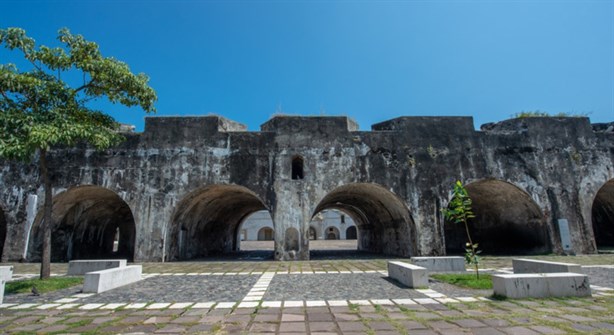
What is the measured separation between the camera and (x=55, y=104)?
9.29 metres

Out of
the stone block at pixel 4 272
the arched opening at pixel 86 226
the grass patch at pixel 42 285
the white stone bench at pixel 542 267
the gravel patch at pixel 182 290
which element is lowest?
the gravel patch at pixel 182 290

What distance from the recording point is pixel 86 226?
61.7 ft

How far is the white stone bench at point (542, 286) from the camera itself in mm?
6520

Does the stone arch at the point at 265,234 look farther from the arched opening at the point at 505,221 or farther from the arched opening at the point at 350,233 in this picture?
the arched opening at the point at 505,221

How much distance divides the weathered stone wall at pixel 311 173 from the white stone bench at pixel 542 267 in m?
6.27

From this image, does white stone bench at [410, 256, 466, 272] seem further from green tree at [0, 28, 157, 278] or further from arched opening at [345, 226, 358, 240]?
arched opening at [345, 226, 358, 240]

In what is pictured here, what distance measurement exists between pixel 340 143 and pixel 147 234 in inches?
401

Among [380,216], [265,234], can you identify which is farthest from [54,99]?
[265,234]

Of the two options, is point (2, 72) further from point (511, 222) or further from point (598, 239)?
point (598, 239)

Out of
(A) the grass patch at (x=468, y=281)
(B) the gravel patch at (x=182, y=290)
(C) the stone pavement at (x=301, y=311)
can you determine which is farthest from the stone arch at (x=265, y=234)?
(A) the grass patch at (x=468, y=281)

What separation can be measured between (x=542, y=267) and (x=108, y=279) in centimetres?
1093

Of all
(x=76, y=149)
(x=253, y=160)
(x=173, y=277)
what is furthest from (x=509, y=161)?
(x=76, y=149)

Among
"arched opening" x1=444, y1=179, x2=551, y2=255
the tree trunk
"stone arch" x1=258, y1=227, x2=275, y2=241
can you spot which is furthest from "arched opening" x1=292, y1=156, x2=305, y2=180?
"stone arch" x1=258, y1=227, x2=275, y2=241

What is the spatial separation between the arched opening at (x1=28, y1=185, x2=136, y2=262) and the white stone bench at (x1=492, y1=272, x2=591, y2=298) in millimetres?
17013
